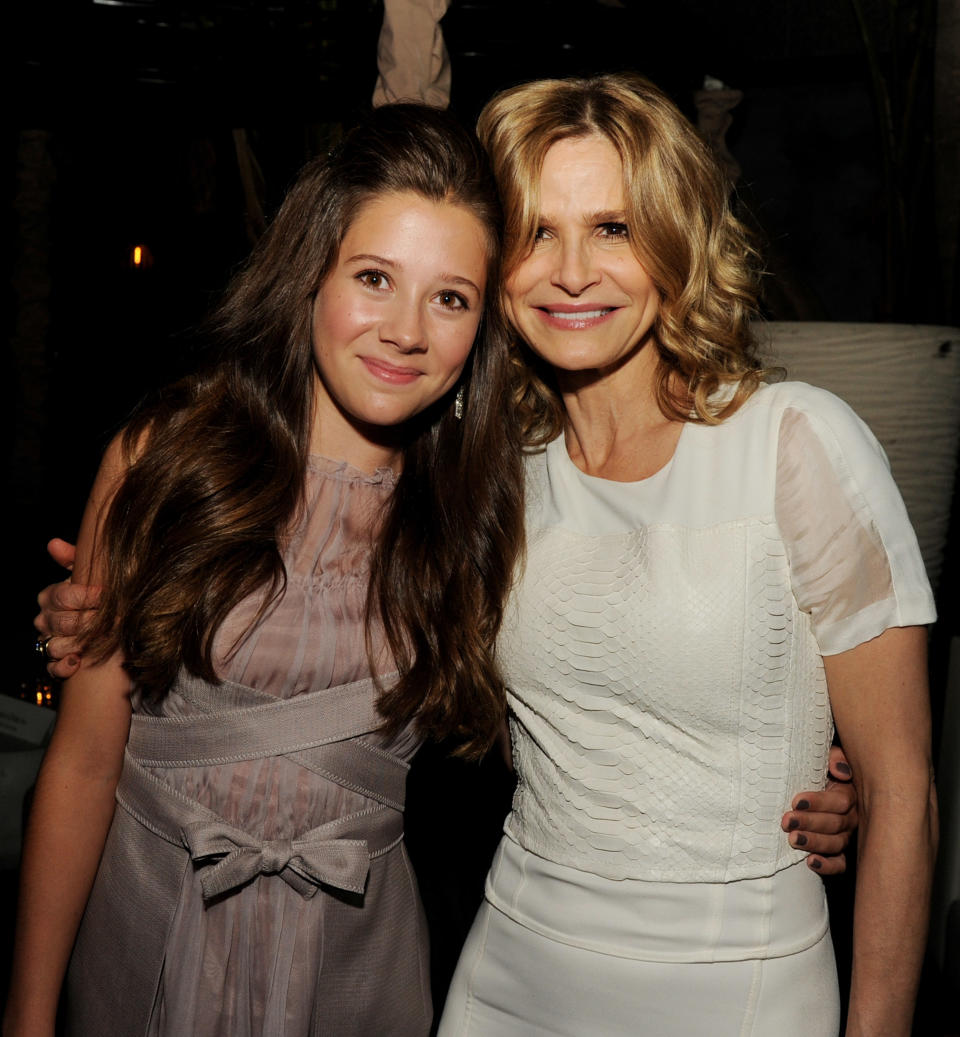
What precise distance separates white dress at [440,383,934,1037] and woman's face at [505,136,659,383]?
0.66ft

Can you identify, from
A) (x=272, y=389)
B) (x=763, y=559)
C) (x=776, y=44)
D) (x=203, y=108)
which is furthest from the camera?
(x=776, y=44)

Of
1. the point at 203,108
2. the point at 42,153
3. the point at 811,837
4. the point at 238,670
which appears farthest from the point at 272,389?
the point at 42,153

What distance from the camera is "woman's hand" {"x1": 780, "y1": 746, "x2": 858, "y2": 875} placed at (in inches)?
60.8

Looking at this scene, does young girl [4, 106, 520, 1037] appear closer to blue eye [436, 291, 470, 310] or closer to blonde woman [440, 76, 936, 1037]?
blue eye [436, 291, 470, 310]

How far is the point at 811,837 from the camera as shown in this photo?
1.55m

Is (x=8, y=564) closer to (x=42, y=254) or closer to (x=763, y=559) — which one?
(x=42, y=254)

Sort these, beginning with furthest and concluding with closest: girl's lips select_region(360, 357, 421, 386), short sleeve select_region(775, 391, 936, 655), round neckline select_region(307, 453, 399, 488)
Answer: round neckline select_region(307, 453, 399, 488) → girl's lips select_region(360, 357, 421, 386) → short sleeve select_region(775, 391, 936, 655)

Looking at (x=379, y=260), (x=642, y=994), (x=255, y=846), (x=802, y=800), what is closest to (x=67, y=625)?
(x=255, y=846)

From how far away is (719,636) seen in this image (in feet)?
4.95

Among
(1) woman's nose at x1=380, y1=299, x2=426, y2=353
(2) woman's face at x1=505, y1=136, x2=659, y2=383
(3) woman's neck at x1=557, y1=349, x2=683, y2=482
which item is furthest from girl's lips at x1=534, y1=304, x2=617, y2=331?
(1) woman's nose at x1=380, y1=299, x2=426, y2=353

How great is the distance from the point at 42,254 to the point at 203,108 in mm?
1340

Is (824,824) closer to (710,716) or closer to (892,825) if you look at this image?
(892,825)

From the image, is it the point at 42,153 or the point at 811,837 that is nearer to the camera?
the point at 811,837

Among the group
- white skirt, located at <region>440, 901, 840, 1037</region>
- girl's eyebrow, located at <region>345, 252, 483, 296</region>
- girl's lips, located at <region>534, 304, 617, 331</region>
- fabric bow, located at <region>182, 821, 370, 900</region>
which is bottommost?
white skirt, located at <region>440, 901, 840, 1037</region>
